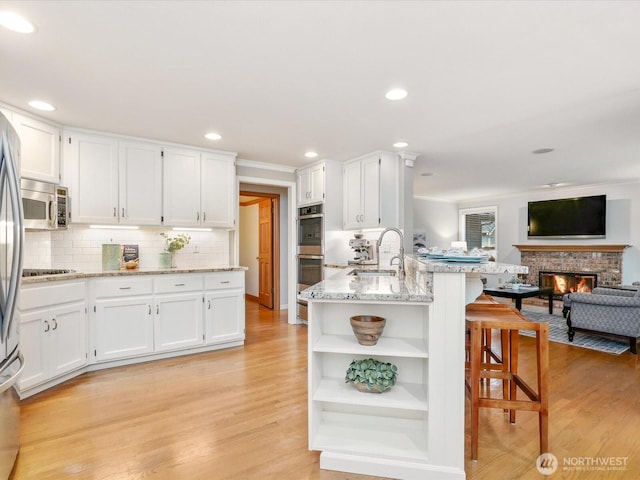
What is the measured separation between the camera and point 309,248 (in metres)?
4.93

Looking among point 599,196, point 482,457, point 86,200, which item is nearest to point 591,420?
point 482,457

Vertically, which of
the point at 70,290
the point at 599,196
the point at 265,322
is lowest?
the point at 265,322

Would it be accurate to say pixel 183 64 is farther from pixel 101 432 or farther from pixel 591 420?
pixel 591 420

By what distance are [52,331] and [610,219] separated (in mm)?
8672

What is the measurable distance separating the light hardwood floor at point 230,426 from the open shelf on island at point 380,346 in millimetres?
616

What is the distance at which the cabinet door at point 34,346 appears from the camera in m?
2.56

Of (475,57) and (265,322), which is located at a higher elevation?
(475,57)

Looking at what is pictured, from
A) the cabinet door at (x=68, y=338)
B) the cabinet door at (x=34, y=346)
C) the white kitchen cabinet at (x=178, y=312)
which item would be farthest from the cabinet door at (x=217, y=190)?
the cabinet door at (x=34, y=346)

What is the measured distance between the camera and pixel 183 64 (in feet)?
7.22

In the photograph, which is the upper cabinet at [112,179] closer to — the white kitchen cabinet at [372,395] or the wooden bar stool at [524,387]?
the white kitchen cabinet at [372,395]

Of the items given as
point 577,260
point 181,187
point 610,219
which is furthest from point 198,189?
point 610,219

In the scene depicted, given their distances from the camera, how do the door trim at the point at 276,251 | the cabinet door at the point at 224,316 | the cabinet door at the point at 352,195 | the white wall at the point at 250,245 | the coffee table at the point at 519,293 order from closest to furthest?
the cabinet door at the point at 224,316, the cabinet door at the point at 352,195, the coffee table at the point at 519,293, the door trim at the point at 276,251, the white wall at the point at 250,245

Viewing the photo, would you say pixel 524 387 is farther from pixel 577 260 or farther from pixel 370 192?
pixel 577 260

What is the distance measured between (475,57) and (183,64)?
1791 millimetres
